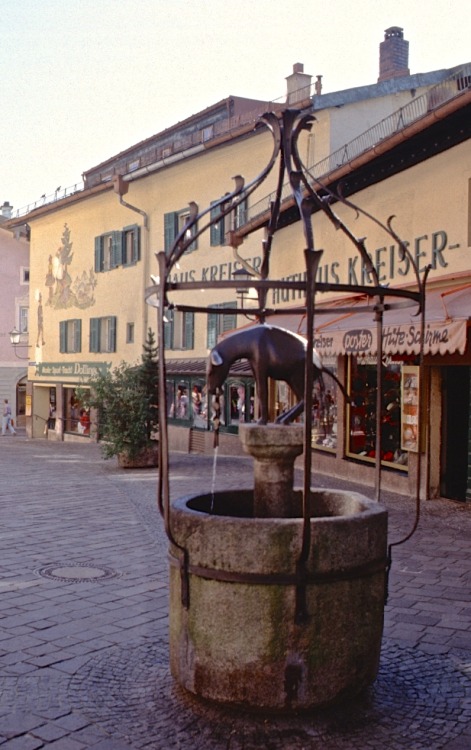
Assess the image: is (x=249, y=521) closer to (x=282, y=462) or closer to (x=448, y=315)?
(x=282, y=462)

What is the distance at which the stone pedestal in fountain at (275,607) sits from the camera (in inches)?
168

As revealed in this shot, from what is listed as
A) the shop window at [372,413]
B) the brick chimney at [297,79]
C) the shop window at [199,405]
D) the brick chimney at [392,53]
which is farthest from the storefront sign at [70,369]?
the shop window at [372,413]

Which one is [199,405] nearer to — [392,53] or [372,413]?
[372,413]

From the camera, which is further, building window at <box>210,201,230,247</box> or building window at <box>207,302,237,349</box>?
building window at <box>210,201,230,247</box>

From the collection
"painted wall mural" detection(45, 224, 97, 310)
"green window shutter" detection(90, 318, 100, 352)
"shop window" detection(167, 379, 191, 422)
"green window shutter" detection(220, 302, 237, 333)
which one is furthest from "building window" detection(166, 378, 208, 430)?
"painted wall mural" detection(45, 224, 97, 310)

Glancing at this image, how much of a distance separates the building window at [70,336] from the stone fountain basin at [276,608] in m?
27.4

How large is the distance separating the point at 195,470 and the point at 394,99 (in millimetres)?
10570

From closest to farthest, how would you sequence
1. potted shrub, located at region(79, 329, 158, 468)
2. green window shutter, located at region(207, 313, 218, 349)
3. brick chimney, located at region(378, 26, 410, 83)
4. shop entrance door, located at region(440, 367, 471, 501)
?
1. shop entrance door, located at region(440, 367, 471, 501)
2. potted shrub, located at region(79, 329, 158, 468)
3. green window shutter, located at region(207, 313, 218, 349)
4. brick chimney, located at region(378, 26, 410, 83)

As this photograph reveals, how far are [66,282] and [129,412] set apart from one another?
16445 millimetres

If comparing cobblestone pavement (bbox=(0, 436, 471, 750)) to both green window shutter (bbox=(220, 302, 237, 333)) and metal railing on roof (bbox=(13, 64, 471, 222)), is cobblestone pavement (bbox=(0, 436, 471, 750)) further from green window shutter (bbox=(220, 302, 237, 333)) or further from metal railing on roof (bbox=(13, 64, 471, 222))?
green window shutter (bbox=(220, 302, 237, 333))

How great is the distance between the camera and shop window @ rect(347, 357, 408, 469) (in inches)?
531

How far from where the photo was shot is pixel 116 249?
27.9m

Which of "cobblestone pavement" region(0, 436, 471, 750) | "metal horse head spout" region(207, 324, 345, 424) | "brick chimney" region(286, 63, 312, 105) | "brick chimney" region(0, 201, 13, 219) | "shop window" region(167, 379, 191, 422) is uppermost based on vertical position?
"brick chimney" region(0, 201, 13, 219)

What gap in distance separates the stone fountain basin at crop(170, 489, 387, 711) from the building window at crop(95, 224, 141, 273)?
2291 centimetres
